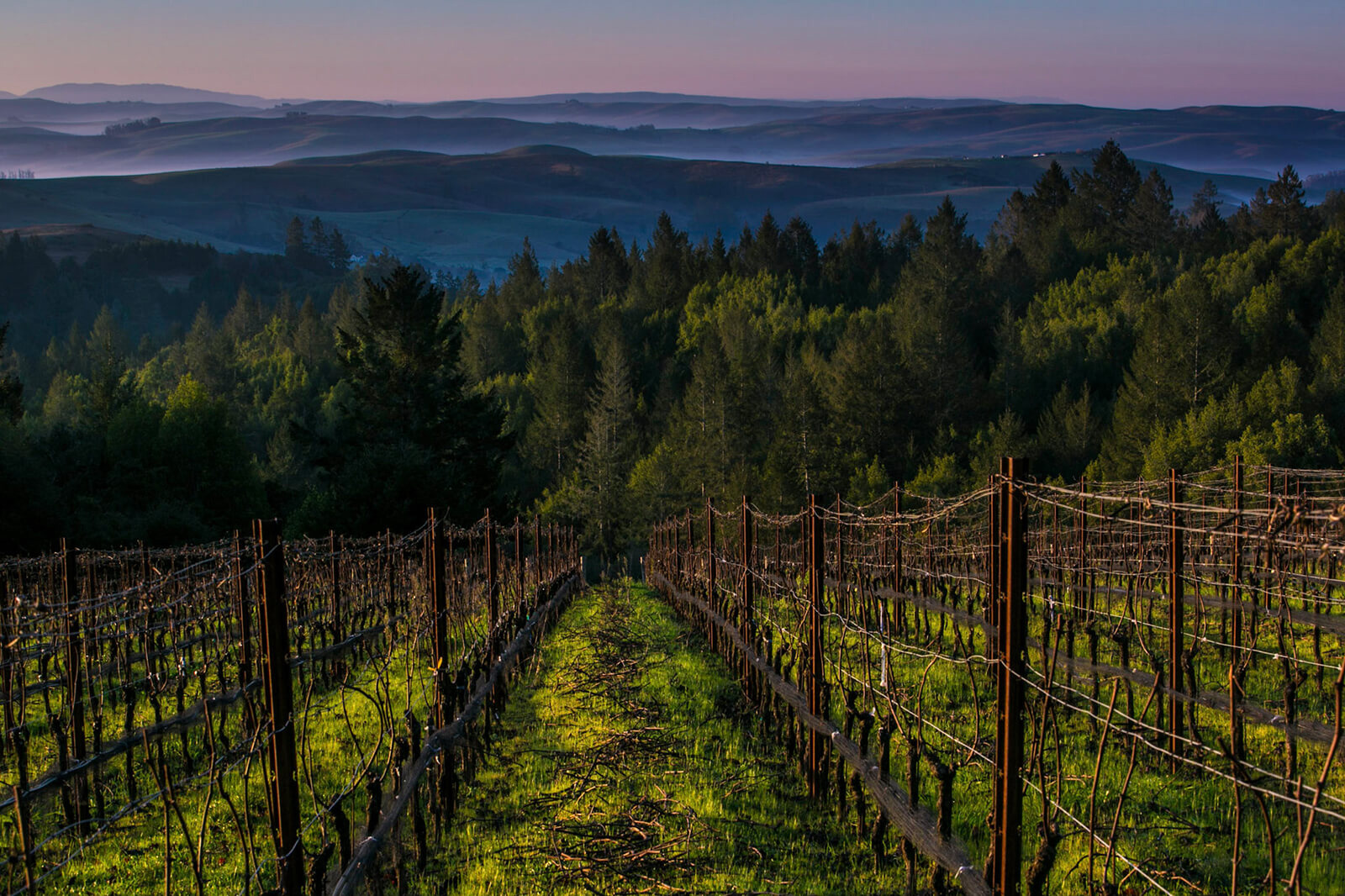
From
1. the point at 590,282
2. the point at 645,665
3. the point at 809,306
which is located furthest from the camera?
the point at 590,282

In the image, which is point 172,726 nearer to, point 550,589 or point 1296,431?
point 550,589

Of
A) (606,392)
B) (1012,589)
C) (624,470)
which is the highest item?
(1012,589)

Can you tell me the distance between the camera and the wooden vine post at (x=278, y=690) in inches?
165

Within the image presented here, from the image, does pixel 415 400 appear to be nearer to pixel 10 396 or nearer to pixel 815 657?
pixel 10 396

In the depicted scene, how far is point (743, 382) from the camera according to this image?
A: 48.0 m

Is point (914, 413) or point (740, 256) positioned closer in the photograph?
point (914, 413)

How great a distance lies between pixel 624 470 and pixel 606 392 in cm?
381

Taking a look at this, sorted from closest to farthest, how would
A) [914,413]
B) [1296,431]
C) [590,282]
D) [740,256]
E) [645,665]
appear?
1. [645,665]
2. [1296,431]
3. [914,413]
4. [740,256]
5. [590,282]

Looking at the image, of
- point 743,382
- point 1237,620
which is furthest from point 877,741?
point 743,382

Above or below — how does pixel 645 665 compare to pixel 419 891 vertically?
below

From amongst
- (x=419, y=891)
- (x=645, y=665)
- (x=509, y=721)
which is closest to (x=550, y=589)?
(x=645, y=665)

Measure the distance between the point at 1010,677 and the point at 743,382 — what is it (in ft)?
146

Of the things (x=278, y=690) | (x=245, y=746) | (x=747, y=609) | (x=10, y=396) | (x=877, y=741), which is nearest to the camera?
(x=278, y=690)

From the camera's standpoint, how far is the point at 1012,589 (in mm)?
3760
